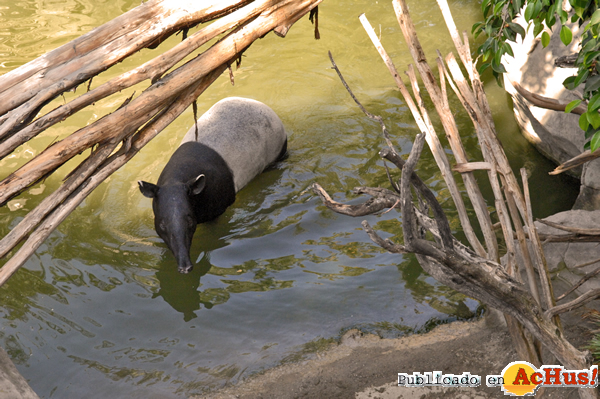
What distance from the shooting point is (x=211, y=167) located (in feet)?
20.4

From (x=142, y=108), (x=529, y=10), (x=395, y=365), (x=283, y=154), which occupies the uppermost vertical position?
(x=529, y=10)

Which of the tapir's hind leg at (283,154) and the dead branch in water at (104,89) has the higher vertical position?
the dead branch in water at (104,89)

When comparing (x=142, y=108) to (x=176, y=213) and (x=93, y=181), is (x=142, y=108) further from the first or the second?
(x=176, y=213)

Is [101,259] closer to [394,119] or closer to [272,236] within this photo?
[272,236]

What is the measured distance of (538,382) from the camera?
141 inches

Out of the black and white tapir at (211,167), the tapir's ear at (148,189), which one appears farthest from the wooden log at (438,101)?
the tapir's ear at (148,189)

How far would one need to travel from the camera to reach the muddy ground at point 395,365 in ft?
12.5

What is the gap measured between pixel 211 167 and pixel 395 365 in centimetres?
326

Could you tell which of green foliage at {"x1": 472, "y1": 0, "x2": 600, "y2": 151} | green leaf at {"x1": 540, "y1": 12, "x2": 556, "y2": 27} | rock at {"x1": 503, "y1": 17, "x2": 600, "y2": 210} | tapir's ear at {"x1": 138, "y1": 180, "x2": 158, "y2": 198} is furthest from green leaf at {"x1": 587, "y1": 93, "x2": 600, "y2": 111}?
tapir's ear at {"x1": 138, "y1": 180, "x2": 158, "y2": 198}

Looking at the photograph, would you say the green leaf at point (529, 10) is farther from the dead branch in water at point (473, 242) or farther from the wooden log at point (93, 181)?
the wooden log at point (93, 181)

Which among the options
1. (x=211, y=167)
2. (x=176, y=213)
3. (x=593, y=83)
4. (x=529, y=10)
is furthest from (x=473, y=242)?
(x=211, y=167)

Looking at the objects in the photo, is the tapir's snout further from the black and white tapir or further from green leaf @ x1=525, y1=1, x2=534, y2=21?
green leaf @ x1=525, y1=1, x2=534, y2=21

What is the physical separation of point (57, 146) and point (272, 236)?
324cm

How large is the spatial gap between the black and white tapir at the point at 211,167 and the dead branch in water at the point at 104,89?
2220mm
